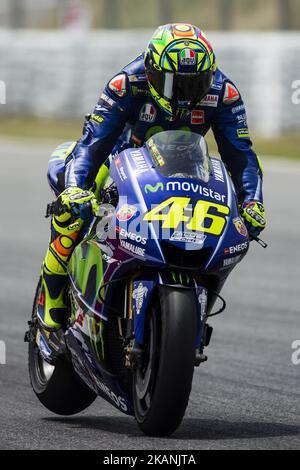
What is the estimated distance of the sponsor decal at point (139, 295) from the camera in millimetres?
5109

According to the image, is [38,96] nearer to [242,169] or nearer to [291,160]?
[291,160]

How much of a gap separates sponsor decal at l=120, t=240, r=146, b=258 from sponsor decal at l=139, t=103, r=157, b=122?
784 millimetres

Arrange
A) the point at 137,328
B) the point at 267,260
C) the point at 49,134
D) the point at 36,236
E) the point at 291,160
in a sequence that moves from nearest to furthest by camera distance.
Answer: the point at 137,328 → the point at 267,260 → the point at 36,236 → the point at 291,160 → the point at 49,134

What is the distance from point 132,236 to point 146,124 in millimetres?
833

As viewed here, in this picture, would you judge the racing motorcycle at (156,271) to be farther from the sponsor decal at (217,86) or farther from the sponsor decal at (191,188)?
the sponsor decal at (217,86)

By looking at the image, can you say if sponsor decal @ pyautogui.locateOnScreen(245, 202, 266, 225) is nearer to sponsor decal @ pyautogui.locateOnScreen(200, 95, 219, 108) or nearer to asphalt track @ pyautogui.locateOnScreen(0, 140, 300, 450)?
sponsor decal @ pyautogui.locateOnScreen(200, 95, 219, 108)

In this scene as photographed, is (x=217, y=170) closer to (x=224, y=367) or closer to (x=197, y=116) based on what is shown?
(x=197, y=116)

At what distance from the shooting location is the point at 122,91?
5.73m

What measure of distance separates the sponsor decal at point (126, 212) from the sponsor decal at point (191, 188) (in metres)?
0.16

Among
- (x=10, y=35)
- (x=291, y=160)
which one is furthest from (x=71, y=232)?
(x=10, y=35)

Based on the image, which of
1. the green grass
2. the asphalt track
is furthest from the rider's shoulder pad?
the green grass

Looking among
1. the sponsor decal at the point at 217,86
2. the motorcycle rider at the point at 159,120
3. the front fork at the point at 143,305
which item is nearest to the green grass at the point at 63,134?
the motorcycle rider at the point at 159,120

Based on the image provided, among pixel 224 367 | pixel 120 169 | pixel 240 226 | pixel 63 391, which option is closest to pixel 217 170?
pixel 240 226
